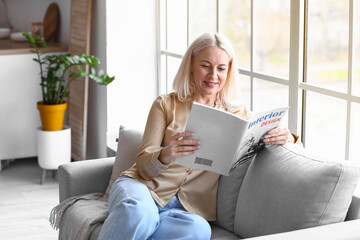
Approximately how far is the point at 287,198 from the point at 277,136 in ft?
1.07

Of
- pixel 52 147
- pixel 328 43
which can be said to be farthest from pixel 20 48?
pixel 328 43

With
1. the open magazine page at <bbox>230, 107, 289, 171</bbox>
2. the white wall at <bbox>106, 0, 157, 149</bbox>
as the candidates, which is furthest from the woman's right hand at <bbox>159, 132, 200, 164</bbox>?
the white wall at <bbox>106, 0, 157, 149</bbox>

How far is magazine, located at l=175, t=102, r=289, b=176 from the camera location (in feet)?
7.97

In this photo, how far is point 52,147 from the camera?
507 cm

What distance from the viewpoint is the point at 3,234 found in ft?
13.2

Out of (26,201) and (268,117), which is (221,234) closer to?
(268,117)

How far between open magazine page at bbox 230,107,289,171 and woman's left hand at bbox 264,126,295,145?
3cm

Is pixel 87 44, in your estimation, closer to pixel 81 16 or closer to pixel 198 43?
pixel 81 16

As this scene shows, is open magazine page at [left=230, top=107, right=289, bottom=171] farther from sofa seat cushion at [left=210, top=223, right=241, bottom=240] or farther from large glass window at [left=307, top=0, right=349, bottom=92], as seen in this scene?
large glass window at [left=307, top=0, right=349, bottom=92]

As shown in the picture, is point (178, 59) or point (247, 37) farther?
point (178, 59)

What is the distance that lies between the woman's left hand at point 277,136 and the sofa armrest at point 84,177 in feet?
3.26

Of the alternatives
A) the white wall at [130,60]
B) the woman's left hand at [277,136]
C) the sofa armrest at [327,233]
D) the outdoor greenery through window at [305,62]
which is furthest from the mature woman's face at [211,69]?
the white wall at [130,60]

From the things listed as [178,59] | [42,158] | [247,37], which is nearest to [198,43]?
[247,37]

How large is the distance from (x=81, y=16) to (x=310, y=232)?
3.41 m
